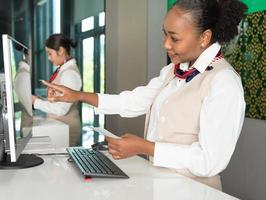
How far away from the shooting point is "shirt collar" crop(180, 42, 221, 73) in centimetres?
145

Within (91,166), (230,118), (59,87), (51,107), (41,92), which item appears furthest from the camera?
(41,92)

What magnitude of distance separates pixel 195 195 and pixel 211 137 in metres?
0.23

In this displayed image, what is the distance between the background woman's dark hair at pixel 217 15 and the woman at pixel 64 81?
5.83 feet

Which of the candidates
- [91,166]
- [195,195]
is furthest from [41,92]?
[195,195]

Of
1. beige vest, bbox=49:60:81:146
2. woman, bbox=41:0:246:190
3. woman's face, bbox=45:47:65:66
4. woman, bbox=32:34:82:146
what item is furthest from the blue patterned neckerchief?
woman's face, bbox=45:47:65:66

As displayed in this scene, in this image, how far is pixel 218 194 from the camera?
1167 mm

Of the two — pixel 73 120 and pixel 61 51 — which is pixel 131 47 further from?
pixel 73 120

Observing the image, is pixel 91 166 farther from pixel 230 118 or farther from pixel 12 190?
pixel 230 118

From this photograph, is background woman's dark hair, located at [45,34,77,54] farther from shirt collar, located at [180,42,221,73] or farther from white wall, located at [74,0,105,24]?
shirt collar, located at [180,42,221,73]

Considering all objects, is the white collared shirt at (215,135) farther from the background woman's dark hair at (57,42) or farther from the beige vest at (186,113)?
the background woman's dark hair at (57,42)

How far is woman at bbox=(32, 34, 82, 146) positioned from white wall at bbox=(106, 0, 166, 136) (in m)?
0.86

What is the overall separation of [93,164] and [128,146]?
7.6 inches

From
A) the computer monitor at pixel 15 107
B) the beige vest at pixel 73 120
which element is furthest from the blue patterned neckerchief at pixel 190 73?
the beige vest at pixel 73 120

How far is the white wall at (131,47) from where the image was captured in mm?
3926
